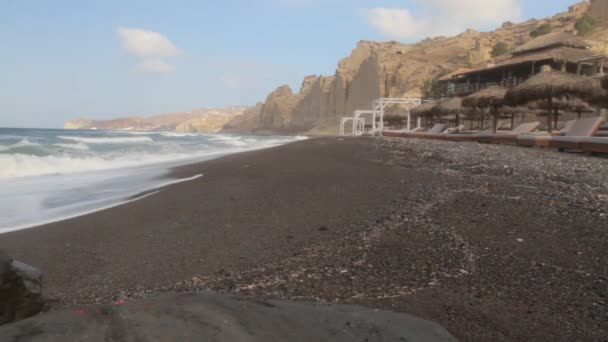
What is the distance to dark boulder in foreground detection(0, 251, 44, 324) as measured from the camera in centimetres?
173

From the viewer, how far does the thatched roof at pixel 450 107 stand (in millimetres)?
19889

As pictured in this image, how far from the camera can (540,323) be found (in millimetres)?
1909

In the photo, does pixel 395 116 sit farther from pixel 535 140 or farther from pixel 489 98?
pixel 535 140

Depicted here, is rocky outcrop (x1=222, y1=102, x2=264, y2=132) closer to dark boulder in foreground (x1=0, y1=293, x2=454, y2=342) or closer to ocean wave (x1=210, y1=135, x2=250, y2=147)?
ocean wave (x1=210, y1=135, x2=250, y2=147)

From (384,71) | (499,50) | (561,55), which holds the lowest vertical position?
(561,55)

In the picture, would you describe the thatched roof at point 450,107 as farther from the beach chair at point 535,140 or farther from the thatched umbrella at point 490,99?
the beach chair at point 535,140

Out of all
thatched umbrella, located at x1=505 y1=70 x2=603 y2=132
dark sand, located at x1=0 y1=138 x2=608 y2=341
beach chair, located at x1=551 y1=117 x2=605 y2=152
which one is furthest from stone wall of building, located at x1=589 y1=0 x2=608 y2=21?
dark sand, located at x1=0 y1=138 x2=608 y2=341

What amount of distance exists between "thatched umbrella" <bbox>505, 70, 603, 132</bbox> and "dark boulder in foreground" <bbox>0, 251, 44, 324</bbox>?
43.8 ft

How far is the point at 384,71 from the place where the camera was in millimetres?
56344

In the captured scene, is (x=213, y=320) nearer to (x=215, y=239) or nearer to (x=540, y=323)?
(x=540, y=323)

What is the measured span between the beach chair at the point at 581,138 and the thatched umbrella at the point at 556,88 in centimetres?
149

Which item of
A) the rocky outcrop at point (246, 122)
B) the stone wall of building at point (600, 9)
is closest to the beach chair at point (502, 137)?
the stone wall of building at point (600, 9)

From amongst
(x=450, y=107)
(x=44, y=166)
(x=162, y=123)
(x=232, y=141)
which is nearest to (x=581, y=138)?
(x=450, y=107)

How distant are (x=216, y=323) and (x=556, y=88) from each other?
13.3m
